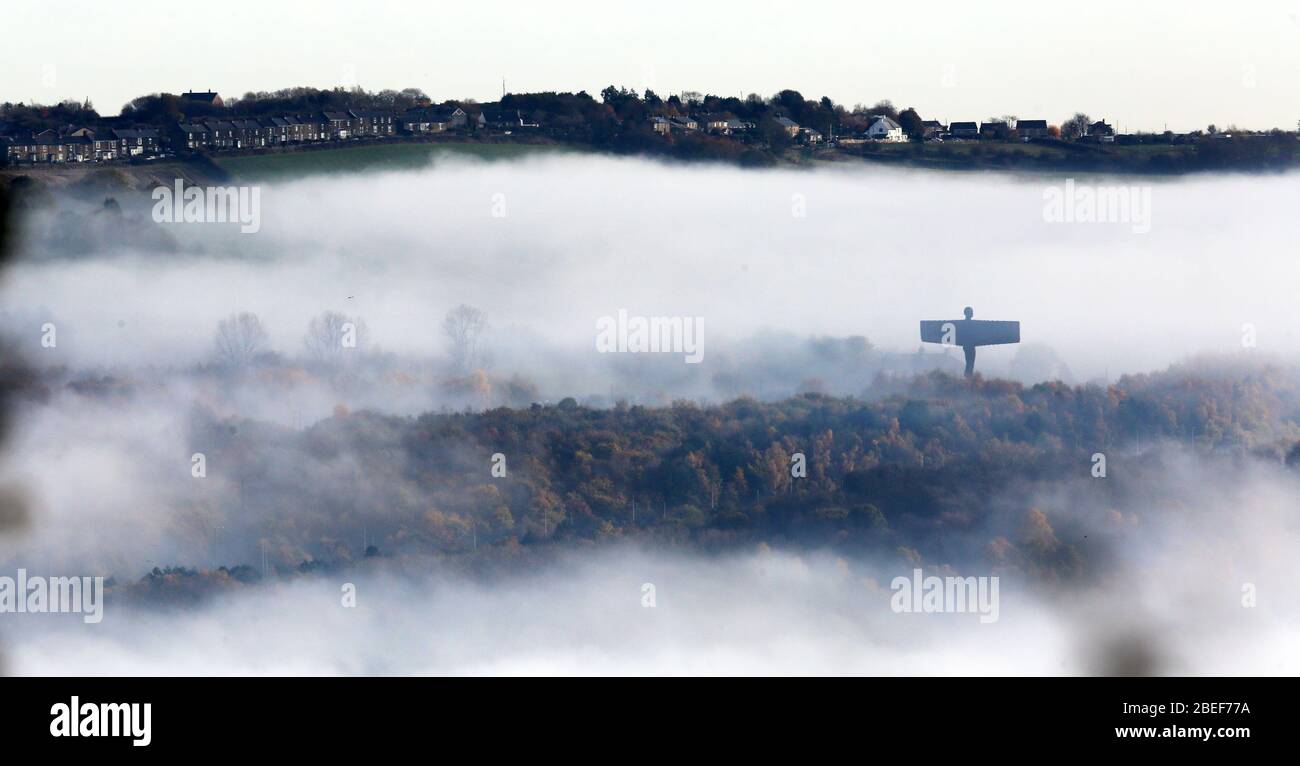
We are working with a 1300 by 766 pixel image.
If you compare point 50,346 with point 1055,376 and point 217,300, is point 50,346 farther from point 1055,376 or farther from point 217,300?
point 1055,376

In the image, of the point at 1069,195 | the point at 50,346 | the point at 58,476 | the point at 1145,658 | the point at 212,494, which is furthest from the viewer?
the point at 1069,195

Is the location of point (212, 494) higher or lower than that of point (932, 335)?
lower

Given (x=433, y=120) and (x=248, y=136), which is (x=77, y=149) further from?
(x=433, y=120)

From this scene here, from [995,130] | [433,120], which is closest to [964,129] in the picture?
[995,130]

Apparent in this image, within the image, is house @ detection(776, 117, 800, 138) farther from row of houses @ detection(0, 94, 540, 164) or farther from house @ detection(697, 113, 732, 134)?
A: row of houses @ detection(0, 94, 540, 164)

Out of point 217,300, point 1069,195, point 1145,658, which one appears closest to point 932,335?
point 1069,195

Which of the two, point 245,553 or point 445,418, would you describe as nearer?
point 245,553
